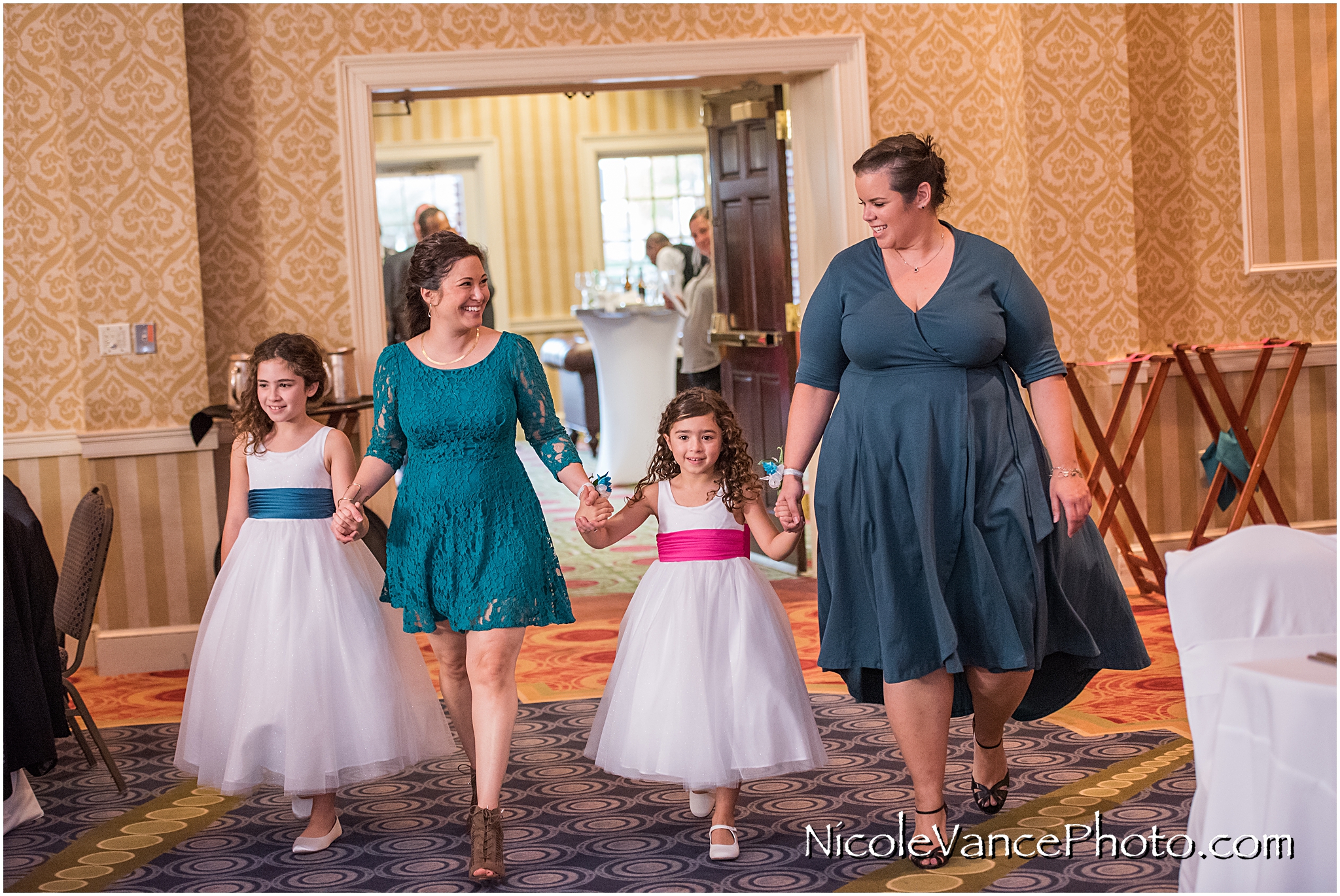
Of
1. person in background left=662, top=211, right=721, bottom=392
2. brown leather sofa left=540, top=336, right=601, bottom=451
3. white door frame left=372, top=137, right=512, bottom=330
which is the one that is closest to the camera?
person in background left=662, top=211, right=721, bottom=392

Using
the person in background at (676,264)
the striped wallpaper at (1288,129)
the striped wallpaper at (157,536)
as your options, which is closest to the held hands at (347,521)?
the striped wallpaper at (157,536)

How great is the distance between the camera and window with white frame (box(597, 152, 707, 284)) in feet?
39.8

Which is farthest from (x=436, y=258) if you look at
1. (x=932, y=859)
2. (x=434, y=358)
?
(x=932, y=859)

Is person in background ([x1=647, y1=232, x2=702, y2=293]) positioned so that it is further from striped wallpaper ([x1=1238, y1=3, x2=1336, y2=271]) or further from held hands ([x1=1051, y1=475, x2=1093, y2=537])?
held hands ([x1=1051, y1=475, x2=1093, y2=537])

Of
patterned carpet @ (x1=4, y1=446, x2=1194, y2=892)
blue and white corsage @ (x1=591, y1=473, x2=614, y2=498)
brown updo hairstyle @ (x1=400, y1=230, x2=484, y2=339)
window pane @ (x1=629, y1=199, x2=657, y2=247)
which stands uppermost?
window pane @ (x1=629, y1=199, x2=657, y2=247)

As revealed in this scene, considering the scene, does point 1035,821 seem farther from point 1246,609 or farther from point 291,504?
point 291,504

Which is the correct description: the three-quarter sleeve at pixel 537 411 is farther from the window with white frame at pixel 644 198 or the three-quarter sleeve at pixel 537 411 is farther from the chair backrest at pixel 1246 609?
the window with white frame at pixel 644 198

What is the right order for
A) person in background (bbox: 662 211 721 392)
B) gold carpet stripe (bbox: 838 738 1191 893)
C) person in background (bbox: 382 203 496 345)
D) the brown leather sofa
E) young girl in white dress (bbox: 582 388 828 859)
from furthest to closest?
the brown leather sofa → person in background (bbox: 382 203 496 345) → person in background (bbox: 662 211 721 392) → young girl in white dress (bbox: 582 388 828 859) → gold carpet stripe (bbox: 838 738 1191 893)

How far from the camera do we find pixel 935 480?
8.96 feet

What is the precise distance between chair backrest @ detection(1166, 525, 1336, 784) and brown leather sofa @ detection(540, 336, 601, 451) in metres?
7.92

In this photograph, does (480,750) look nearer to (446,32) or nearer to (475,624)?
(475,624)

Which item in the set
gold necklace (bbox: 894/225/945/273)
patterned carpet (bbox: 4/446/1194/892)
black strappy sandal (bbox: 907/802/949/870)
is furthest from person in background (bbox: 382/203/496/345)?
black strappy sandal (bbox: 907/802/949/870)

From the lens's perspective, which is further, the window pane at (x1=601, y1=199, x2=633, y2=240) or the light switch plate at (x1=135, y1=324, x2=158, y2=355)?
the window pane at (x1=601, y1=199, x2=633, y2=240)

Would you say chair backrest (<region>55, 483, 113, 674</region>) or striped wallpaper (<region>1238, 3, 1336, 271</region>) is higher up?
striped wallpaper (<region>1238, 3, 1336, 271</region>)
